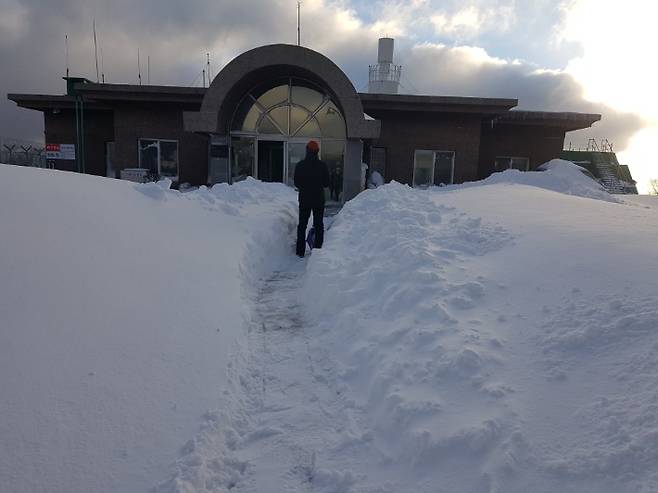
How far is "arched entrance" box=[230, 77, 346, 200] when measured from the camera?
16.3 meters

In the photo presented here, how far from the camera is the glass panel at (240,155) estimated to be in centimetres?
Answer: 1680

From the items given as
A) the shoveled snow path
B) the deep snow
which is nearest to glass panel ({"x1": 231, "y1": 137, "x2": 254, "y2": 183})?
the deep snow

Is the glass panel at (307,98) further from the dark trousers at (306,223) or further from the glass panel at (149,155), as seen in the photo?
the dark trousers at (306,223)

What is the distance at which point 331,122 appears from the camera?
53.7ft

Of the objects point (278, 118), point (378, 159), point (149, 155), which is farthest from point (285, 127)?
point (149, 155)

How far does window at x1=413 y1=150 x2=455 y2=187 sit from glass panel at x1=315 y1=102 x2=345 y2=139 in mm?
4085

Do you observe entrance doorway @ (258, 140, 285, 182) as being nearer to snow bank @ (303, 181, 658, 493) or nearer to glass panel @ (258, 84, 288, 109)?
glass panel @ (258, 84, 288, 109)

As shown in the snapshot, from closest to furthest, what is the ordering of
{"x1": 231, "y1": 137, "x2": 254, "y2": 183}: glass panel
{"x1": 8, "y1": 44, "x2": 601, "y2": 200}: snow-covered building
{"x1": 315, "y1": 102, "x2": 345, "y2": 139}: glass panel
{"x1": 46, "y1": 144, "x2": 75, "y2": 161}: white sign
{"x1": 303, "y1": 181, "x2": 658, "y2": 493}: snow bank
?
{"x1": 303, "y1": 181, "x2": 658, "y2": 493}: snow bank
{"x1": 8, "y1": 44, "x2": 601, "y2": 200}: snow-covered building
{"x1": 315, "y1": 102, "x2": 345, "y2": 139}: glass panel
{"x1": 231, "y1": 137, "x2": 254, "y2": 183}: glass panel
{"x1": 46, "y1": 144, "x2": 75, "y2": 161}: white sign

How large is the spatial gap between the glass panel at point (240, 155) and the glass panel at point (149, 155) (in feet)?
14.3

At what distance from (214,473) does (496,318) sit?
2.19 m

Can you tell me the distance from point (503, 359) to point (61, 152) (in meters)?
22.7

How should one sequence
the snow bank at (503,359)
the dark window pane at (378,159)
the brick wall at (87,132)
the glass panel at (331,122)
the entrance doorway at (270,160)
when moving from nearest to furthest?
the snow bank at (503,359)
the glass panel at (331,122)
the entrance doorway at (270,160)
the dark window pane at (378,159)
the brick wall at (87,132)

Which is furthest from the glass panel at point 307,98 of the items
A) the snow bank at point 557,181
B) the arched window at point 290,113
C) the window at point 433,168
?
the snow bank at point 557,181

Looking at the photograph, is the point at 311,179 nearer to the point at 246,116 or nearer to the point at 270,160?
the point at 270,160
